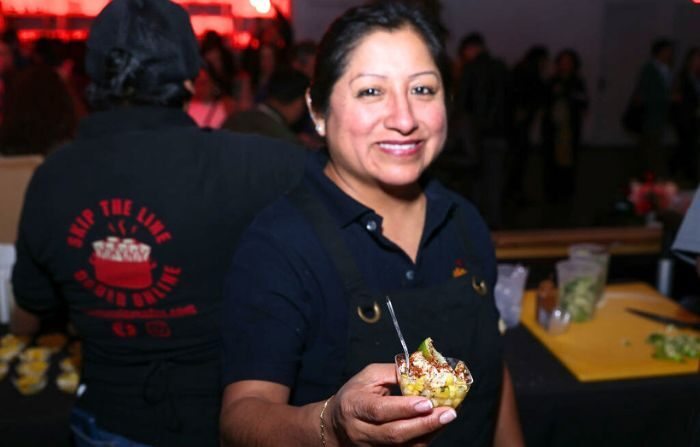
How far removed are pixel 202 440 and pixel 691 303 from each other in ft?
6.41

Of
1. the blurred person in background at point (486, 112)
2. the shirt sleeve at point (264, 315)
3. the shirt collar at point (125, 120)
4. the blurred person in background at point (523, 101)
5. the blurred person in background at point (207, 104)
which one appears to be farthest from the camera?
the blurred person in background at point (523, 101)

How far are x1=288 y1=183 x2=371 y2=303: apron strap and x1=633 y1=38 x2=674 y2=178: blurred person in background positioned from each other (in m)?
7.70

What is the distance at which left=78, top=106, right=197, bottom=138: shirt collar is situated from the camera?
158 cm

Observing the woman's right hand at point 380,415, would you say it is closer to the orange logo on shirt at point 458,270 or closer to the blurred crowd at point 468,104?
the orange logo on shirt at point 458,270

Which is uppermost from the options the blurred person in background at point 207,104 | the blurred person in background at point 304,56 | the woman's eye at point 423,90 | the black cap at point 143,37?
the black cap at point 143,37

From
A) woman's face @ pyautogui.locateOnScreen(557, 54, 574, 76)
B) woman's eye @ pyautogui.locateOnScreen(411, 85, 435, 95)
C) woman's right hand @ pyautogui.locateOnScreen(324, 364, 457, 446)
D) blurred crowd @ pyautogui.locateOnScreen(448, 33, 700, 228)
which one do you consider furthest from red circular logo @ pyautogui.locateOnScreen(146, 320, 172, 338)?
woman's face @ pyautogui.locateOnScreen(557, 54, 574, 76)

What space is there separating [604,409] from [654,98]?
23.4 feet

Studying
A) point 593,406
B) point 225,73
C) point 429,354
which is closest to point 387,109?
point 429,354

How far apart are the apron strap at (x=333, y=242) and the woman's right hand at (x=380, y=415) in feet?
1.04

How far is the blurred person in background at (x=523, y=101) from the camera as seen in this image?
805 cm

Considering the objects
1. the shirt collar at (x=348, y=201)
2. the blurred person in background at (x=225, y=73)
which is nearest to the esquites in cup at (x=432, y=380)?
the shirt collar at (x=348, y=201)

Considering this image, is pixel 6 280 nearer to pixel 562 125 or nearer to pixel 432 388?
pixel 432 388

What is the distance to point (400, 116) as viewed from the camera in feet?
4.29

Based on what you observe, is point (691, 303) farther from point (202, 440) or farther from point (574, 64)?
point (574, 64)
